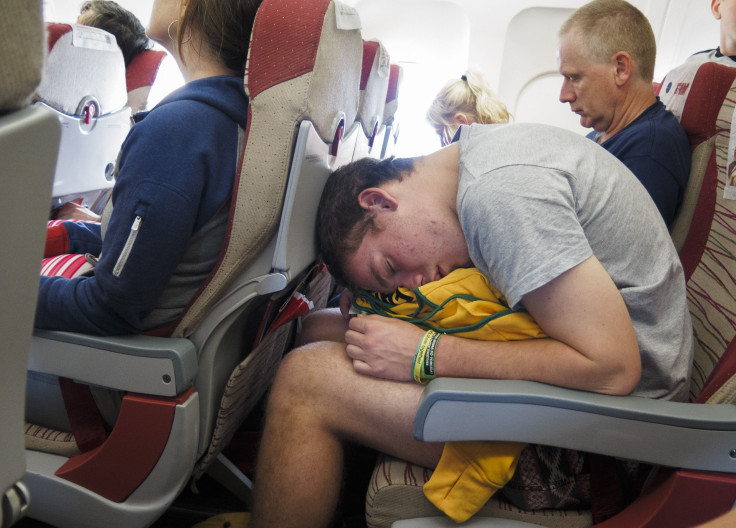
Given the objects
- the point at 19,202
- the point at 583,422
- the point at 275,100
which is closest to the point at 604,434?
the point at 583,422

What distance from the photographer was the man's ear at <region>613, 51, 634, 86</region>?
7.52ft

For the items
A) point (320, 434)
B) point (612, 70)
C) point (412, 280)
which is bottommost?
point (320, 434)

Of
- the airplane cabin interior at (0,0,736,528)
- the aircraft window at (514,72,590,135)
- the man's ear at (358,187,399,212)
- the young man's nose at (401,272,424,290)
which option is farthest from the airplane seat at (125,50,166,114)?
the aircraft window at (514,72,590,135)

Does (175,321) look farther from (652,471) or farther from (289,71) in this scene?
(652,471)

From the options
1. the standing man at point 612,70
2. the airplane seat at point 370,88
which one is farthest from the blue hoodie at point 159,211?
the standing man at point 612,70

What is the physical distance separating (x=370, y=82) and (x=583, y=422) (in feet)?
4.70

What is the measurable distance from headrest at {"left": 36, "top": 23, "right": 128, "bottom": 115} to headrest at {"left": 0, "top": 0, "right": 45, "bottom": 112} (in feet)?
5.63

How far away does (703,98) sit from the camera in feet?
4.85

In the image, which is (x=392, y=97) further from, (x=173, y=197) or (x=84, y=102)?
(x=173, y=197)

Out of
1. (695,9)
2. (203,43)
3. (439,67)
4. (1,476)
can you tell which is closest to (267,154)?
(203,43)

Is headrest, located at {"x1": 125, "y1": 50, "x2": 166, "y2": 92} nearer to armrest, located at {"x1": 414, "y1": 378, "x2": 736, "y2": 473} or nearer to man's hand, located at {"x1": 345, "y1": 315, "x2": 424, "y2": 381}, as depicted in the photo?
man's hand, located at {"x1": 345, "y1": 315, "x2": 424, "y2": 381}

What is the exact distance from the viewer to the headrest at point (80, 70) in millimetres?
2020

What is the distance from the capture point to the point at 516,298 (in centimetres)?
105

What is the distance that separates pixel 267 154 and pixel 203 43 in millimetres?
427
